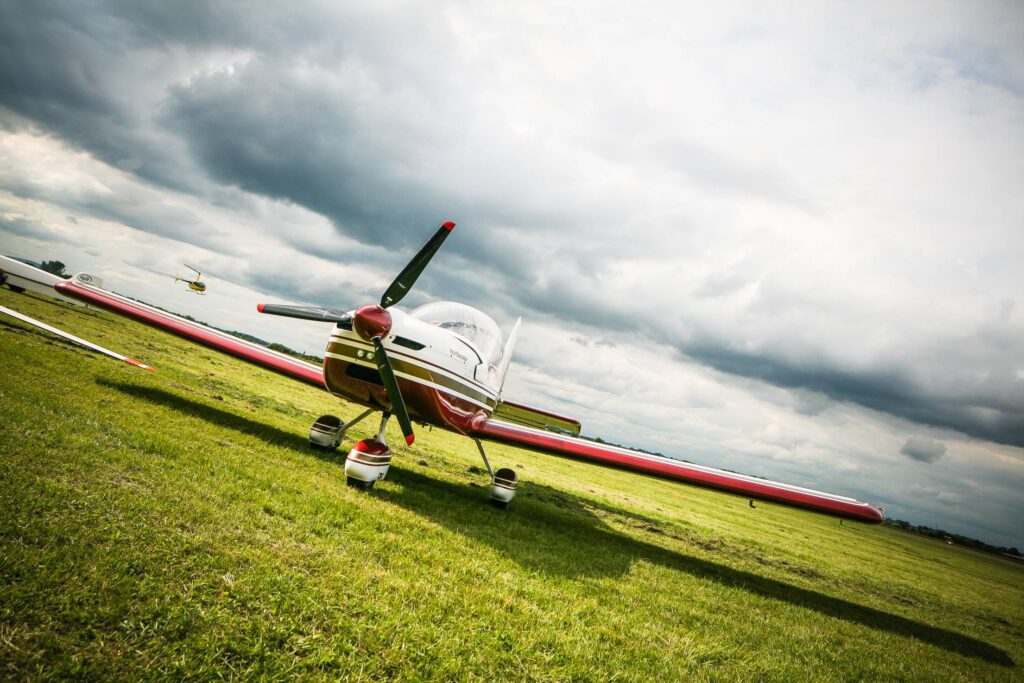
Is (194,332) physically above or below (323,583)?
above

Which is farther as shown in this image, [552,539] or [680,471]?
[680,471]

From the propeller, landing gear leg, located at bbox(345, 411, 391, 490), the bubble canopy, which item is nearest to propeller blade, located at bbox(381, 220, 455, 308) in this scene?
the propeller

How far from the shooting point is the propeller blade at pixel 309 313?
665 cm

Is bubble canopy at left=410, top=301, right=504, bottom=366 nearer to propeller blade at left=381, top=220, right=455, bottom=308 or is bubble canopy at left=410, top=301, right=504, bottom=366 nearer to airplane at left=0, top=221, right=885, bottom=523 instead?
airplane at left=0, top=221, right=885, bottom=523

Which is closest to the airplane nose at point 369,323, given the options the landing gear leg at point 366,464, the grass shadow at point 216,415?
the landing gear leg at point 366,464

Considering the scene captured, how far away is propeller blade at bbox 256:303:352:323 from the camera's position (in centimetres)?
665

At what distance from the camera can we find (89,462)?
438 cm

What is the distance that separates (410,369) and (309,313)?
2.08 meters

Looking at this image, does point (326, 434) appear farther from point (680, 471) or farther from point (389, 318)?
point (680, 471)

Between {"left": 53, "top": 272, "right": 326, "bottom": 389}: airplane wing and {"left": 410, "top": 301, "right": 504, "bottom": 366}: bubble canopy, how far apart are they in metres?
2.99

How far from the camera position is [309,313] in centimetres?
705

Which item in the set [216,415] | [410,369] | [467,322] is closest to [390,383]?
[410,369]

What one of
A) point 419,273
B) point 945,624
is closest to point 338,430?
point 419,273

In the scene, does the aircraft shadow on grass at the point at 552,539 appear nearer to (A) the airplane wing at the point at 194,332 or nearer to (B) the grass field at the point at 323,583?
(B) the grass field at the point at 323,583
